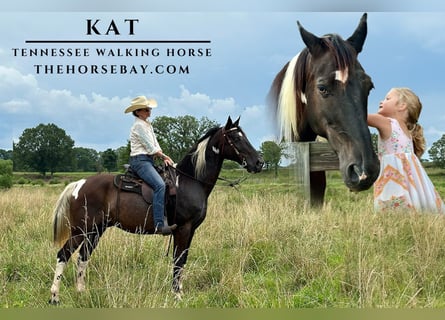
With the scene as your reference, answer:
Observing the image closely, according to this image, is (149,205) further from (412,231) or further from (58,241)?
(412,231)

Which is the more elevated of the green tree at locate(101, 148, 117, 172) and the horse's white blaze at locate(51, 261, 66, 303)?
the green tree at locate(101, 148, 117, 172)

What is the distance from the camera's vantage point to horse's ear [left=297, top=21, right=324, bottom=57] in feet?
8.80

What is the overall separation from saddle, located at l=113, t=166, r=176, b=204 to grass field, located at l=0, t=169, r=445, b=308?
53 cm

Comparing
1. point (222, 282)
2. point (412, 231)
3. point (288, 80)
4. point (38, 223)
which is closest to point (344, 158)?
point (288, 80)

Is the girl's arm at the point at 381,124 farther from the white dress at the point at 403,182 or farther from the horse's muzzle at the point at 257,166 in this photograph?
the horse's muzzle at the point at 257,166

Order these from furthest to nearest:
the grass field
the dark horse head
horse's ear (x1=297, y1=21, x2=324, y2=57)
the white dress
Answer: the white dress, the dark horse head, the grass field, horse's ear (x1=297, y1=21, x2=324, y2=57)

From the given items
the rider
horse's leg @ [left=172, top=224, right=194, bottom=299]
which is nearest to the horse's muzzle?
the rider

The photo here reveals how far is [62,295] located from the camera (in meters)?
3.83

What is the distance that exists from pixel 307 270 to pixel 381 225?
64.7 inches

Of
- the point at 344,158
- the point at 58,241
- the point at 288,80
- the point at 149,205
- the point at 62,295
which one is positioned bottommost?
the point at 62,295

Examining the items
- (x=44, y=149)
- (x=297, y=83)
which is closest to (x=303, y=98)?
(x=297, y=83)

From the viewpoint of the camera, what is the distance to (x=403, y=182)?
504 cm

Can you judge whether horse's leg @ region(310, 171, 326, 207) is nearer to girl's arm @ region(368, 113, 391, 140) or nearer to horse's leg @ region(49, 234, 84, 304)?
girl's arm @ region(368, 113, 391, 140)

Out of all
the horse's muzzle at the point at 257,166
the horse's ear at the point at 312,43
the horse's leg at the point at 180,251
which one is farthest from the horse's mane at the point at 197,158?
the horse's ear at the point at 312,43
